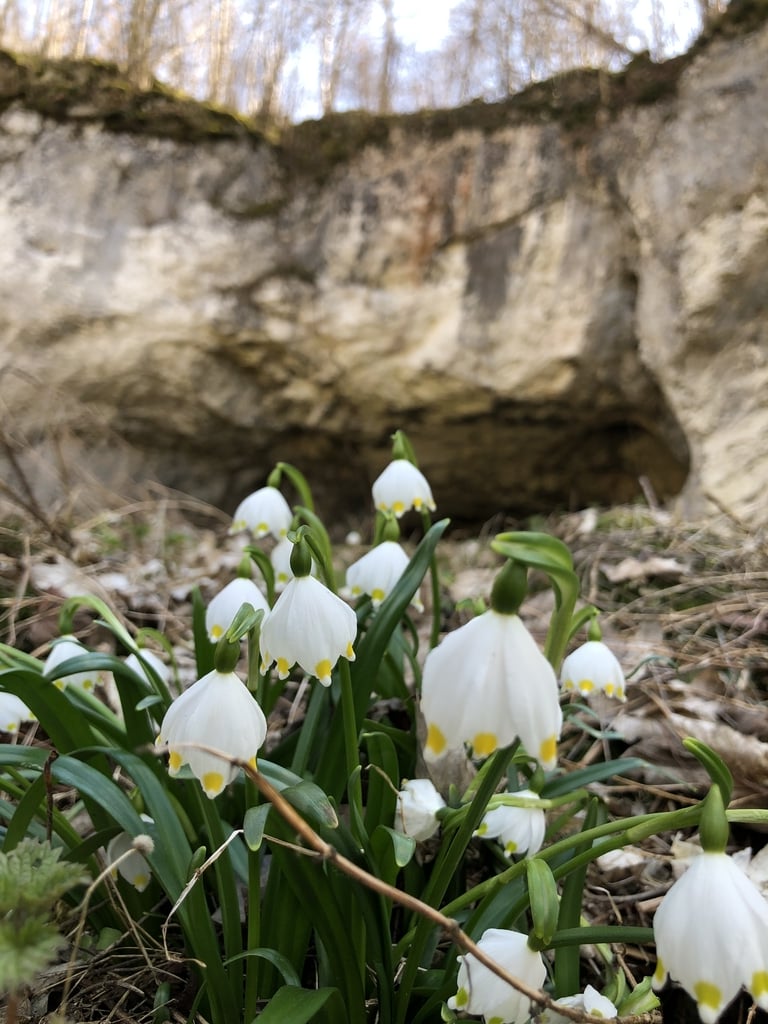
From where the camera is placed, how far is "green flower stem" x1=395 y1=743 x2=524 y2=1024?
60 cm

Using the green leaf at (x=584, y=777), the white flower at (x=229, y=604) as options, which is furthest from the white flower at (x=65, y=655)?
the green leaf at (x=584, y=777)

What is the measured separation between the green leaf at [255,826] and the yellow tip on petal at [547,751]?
0.81 feet

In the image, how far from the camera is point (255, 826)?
2.09ft

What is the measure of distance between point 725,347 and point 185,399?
7.34 feet

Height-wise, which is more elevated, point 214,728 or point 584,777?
point 214,728

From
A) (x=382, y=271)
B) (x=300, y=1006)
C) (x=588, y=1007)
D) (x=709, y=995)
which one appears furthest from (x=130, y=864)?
(x=382, y=271)

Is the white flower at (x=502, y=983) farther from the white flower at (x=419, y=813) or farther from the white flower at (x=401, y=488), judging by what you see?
the white flower at (x=401, y=488)

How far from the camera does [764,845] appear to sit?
1.06 meters

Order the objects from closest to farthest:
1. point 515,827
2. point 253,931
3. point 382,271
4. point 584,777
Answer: point 253,931
point 515,827
point 584,777
point 382,271

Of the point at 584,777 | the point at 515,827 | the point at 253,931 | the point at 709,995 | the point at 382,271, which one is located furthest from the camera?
the point at 382,271

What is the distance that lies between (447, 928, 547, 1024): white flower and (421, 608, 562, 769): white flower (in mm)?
209

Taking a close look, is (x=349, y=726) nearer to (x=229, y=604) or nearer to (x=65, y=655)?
(x=229, y=604)

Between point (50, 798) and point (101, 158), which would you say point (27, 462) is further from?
point (50, 798)

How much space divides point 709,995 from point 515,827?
1.10 ft
